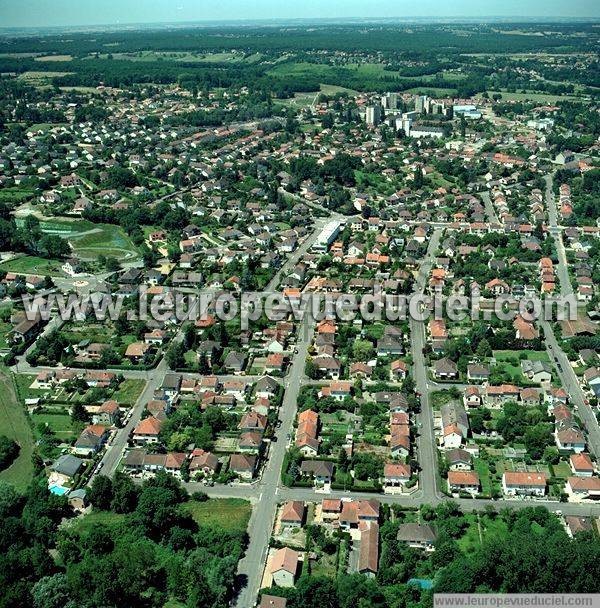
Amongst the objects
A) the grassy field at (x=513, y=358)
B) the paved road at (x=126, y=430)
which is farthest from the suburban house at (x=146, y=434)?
the grassy field at (x=513, y=358)

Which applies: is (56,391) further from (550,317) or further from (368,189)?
(368,189)

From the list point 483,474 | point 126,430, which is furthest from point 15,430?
point 483,474

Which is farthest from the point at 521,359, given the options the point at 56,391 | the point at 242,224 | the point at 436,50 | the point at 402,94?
the point at 436,50

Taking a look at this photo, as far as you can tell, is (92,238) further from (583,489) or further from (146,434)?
(583,489)

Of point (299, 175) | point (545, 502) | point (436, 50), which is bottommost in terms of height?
point (545, 502)

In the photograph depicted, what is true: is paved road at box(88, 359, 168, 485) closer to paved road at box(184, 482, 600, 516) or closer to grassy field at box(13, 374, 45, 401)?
paved road at box(184, 482, 600, 516)

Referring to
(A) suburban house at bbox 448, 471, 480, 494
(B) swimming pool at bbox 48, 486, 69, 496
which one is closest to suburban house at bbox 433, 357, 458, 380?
(A) suburban house at bbox 448, 471, 480, 494
